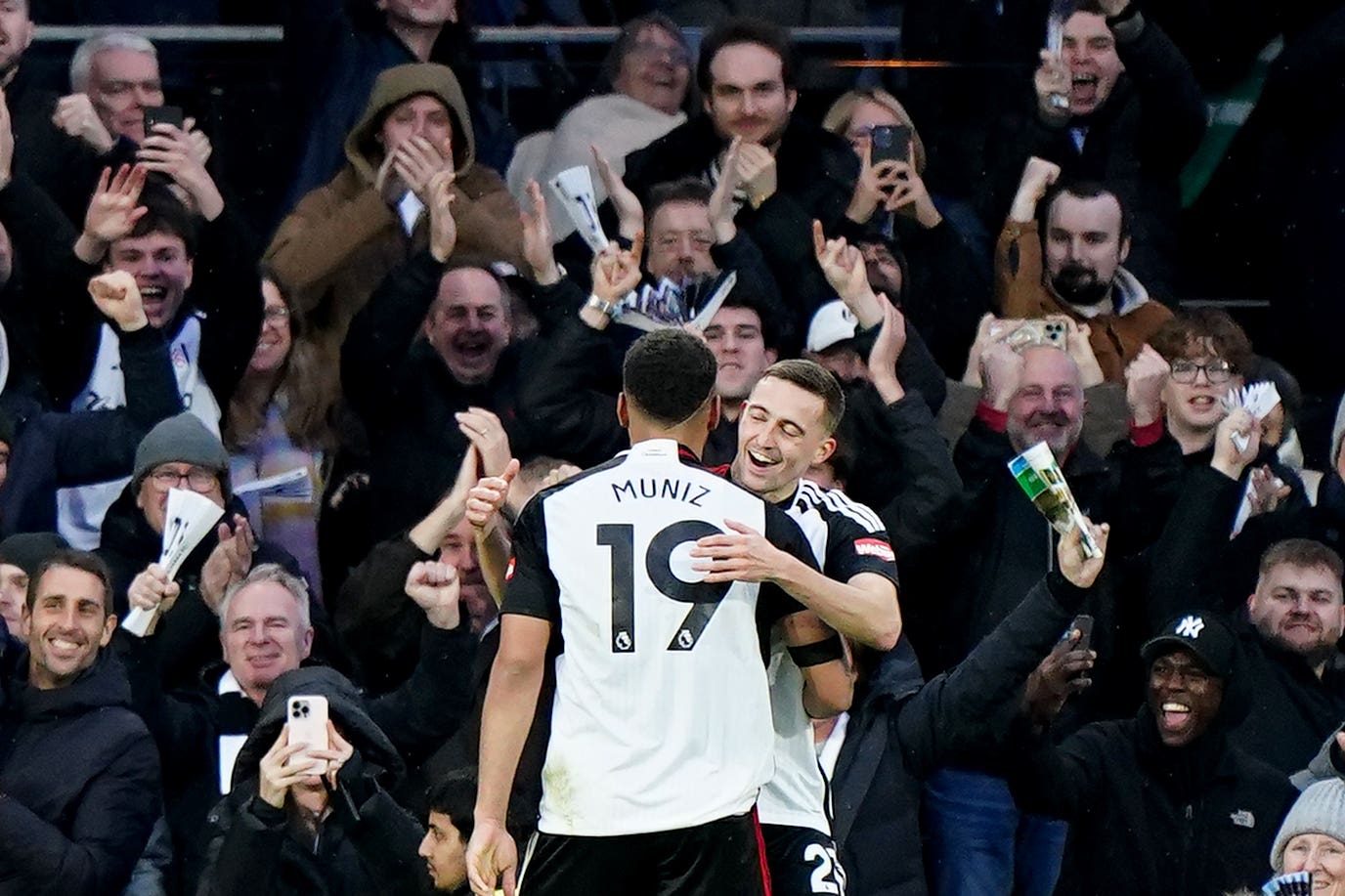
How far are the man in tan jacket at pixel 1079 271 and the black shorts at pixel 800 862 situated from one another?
11.2 ft

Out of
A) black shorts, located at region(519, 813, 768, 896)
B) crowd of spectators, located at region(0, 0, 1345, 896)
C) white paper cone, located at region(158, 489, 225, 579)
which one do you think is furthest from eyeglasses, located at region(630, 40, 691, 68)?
black shorts, located at region(519, 813, 768, 896)

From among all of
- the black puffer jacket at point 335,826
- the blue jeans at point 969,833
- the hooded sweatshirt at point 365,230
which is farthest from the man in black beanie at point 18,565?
the blue jeans at point 969,833

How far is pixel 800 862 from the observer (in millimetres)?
6531

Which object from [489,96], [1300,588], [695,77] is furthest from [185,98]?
[1300,588]

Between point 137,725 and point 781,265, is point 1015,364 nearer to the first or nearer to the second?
point 781,265

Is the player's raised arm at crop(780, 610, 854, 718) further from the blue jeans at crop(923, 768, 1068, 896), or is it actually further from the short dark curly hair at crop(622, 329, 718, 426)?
the blue jeans at crop(923, 768, 1068, 896)

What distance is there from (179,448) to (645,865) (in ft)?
9.25

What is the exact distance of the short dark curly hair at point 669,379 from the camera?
20.0 ft

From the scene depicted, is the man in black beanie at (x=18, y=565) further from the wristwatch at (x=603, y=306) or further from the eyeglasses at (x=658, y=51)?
the eyeglasses at (x=658, y=51)

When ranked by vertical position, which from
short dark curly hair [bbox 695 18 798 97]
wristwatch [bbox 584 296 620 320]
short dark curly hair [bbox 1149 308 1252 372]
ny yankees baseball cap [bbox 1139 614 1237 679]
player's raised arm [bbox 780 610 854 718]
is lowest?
ny yankees baseball cap [bbox 1139 614 1237 679]

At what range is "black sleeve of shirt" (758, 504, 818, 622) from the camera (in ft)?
20.1

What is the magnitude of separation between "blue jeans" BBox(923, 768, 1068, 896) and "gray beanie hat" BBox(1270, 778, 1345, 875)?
79 cm

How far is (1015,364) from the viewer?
8.81m

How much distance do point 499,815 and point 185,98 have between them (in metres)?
4.75
